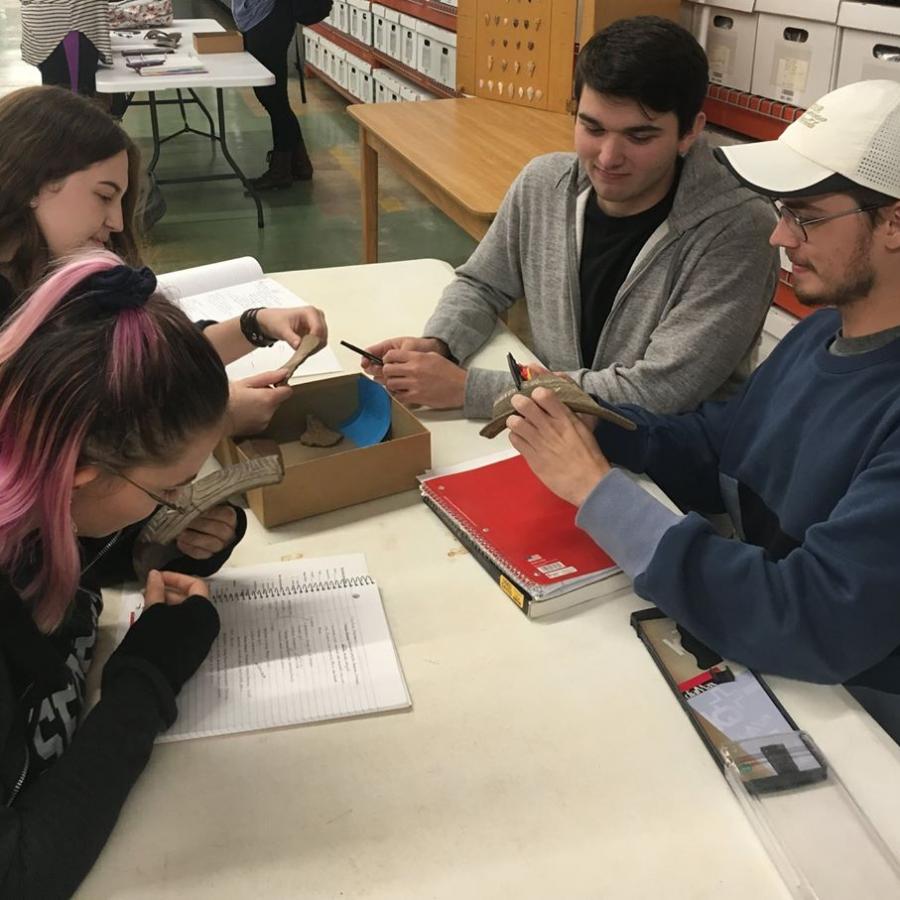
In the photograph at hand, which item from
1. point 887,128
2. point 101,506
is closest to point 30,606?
point 101,506

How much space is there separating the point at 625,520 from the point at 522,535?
0.47ft

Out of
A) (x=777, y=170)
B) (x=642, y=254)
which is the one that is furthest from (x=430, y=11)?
(x=777, y=170)

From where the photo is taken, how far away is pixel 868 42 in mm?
2199

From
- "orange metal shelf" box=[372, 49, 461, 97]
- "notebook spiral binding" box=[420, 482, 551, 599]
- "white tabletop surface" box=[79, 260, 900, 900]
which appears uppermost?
"orange metal shelf" box=[372, 49, 461, 97]

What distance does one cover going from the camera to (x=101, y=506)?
87 centimetres

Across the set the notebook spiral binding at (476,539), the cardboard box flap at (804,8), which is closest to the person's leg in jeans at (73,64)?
the cardboard box flap at (804,8)

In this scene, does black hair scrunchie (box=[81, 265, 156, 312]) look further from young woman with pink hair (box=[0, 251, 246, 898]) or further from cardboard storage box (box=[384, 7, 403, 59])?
cardboard storage box (box=[384, 7, 403, 59])

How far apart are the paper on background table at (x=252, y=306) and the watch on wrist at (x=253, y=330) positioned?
0.05 meters

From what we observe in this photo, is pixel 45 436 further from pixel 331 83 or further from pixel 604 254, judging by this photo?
pixel 331 83

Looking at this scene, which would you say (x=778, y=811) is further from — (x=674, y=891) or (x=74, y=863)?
(x=74, y=863)

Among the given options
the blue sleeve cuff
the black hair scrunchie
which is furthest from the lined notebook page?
the black hair scrunchie

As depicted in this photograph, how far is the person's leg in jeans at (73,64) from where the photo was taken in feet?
12.7

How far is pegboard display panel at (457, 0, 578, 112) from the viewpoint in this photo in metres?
2.95

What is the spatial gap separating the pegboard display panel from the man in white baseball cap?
1997mm
